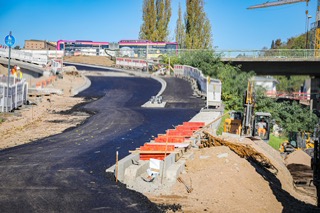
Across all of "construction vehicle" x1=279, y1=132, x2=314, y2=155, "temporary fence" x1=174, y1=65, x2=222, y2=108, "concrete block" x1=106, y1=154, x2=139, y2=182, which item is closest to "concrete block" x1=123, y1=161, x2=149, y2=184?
"concrete block" x1=106, y1=154, x2=139, y2=182

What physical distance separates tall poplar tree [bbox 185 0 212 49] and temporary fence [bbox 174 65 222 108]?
1143 inches

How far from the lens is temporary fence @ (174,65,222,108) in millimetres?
33375

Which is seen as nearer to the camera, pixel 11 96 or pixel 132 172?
pixel 132 172

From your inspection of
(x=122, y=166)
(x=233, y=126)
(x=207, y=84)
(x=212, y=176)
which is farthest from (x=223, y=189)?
(x=207, y=84)

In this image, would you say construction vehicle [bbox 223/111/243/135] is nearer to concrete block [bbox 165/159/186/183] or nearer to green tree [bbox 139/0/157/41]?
concrete block [bbox 165/159/186/183]

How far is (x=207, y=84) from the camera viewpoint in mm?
33750

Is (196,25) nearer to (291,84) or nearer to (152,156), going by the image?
(291,84)

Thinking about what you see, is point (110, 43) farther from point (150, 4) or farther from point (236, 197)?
point (236, 197)

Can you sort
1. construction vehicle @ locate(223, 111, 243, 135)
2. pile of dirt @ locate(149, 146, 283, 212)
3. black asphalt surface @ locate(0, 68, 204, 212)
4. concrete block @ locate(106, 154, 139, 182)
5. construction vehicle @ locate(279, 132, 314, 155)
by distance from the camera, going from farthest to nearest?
construction vehicle @ locate(279, 132, 314, 155), construction vehicle @ locate(223, 111, 243, 135), concrete block @ locate(106, 154, 139, 182), pile of dirt @ locate(149, 146, 283, 212), black asphalt surface @ locate(0, 68, 204, 212)

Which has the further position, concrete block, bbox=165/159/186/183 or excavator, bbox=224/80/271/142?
excavator, bbox=224/80/271/142

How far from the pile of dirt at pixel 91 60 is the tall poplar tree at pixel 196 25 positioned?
17063 millimetres

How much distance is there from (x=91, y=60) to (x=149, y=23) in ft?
57.4

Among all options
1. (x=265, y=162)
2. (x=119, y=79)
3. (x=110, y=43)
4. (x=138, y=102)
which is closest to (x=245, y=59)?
(x=119, y=79)

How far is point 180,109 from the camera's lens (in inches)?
1340
